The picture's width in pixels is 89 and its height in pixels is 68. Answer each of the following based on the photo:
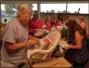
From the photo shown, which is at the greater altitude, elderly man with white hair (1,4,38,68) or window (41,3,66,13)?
window (41,3,66,13)

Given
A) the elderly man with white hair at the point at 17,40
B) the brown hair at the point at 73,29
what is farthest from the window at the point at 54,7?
the elderly man with white hair at the point at 17,40

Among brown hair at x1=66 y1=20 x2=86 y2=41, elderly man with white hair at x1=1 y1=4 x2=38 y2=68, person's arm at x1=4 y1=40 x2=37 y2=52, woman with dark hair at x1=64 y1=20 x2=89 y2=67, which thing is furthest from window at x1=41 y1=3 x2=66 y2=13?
person's arm at x1=4 y1=40 x2=37 y2=52

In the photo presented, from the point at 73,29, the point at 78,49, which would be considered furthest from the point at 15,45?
the point at 73,29

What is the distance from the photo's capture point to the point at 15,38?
6.18 feet

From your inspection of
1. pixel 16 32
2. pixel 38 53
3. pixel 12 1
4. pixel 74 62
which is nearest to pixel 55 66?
pixel 38 53

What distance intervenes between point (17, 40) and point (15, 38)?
0.05 metres

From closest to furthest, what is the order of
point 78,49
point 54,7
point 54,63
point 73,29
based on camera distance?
1. point 54,63
2. point 78,49
3. point 73,29
4. point 54,7

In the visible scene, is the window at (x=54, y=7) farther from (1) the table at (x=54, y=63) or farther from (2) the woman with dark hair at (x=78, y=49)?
Answer: (1) the table at (x=54, y=63)

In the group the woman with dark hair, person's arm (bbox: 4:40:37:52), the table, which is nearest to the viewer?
the table

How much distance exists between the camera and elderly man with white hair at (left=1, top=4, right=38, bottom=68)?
6.08 ft

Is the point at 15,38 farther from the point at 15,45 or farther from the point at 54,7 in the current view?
the point at 54,7

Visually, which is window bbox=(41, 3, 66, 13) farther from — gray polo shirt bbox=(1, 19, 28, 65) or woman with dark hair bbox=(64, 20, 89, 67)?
gray polo shirt bbox=(1, 19, 28, 65)

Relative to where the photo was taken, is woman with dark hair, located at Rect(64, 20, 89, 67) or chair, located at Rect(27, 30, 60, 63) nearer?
chair, located at Rect(27, 30, 60, 63)

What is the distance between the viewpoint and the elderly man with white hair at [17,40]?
1853mm
